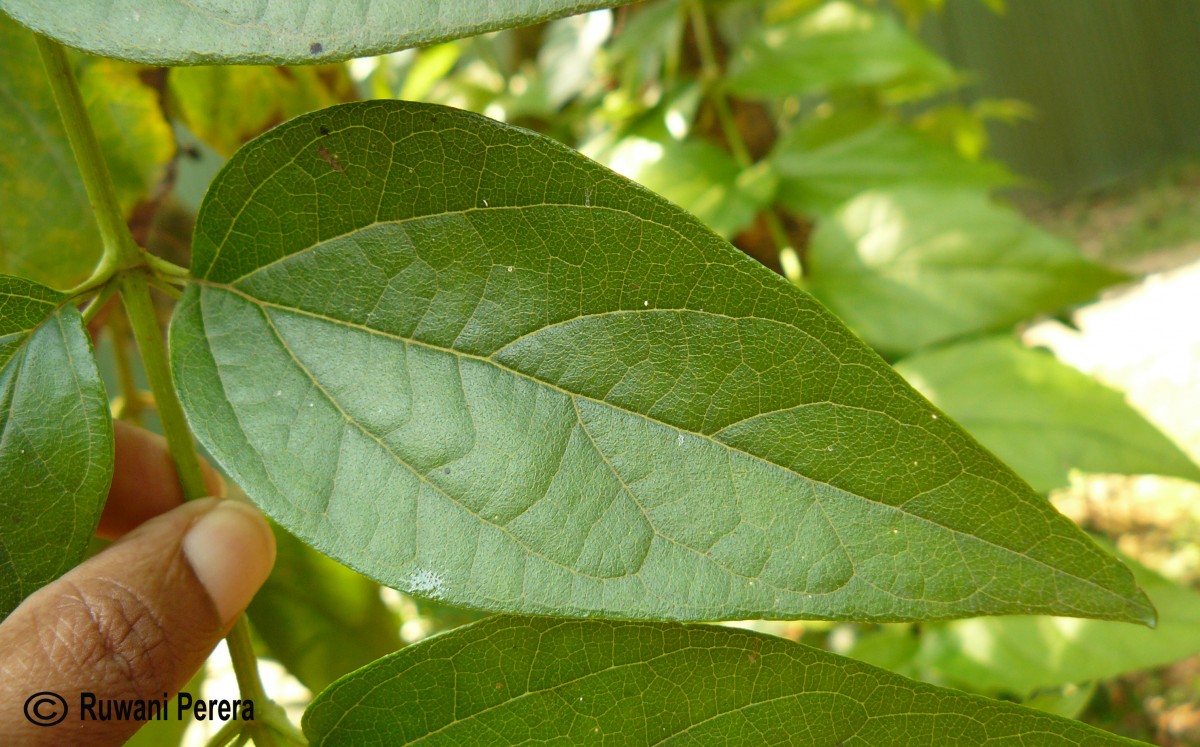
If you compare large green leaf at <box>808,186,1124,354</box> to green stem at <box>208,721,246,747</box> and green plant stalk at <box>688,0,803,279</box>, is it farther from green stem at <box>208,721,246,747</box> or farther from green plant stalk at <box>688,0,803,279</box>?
green stem at <box>208,721,246,747</box>

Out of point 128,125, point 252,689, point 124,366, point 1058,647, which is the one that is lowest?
point 1058,647

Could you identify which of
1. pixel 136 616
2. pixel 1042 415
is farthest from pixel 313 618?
pixel 1042 415

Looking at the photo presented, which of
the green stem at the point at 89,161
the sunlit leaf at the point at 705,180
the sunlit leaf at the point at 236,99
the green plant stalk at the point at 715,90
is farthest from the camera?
the green plant stalk at the point at 715,90

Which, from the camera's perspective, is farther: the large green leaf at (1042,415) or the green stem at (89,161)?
the large green leaf at (1042,415)

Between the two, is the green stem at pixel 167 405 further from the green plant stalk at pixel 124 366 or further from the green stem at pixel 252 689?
the green plant stalk at pixel 124 366

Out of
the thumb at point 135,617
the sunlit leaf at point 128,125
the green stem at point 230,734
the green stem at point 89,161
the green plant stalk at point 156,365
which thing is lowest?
the green stem at point 230,734

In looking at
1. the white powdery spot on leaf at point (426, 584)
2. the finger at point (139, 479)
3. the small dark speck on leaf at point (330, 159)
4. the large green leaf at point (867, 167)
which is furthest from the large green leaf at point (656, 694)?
the large green leaf at point (867, 167)

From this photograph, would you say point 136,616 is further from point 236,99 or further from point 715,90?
point 715,90
